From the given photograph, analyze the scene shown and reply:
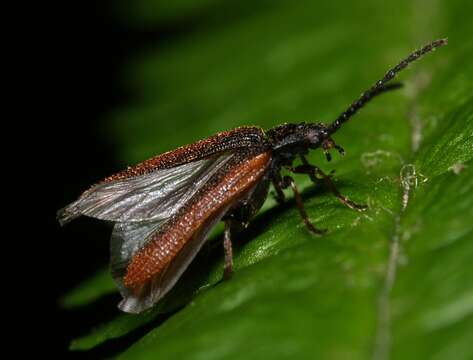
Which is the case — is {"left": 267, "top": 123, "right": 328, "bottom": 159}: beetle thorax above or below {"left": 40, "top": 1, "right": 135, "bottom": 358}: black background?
below

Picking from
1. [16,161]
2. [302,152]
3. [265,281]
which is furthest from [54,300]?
[265,281]

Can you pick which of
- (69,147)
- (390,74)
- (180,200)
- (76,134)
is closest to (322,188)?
(390,74)

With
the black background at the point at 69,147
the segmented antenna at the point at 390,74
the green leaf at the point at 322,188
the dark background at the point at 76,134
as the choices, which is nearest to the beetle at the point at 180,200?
the segmented antenna at the point at 390,74

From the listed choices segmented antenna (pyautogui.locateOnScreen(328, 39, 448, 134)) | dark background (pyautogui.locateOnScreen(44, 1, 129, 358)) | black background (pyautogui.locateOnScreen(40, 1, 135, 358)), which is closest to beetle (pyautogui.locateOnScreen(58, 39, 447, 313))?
segmented antenna (pyautogui.locateOnScreen(328, 39, 448, 134))

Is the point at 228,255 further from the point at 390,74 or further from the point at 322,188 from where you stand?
the point at 390,74

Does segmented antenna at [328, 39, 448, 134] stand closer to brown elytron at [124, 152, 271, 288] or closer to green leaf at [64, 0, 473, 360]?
green leaf at [64, 0, 473, 360]

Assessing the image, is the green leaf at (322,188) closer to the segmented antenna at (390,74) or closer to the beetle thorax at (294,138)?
the beetle thorax at (294,138)
